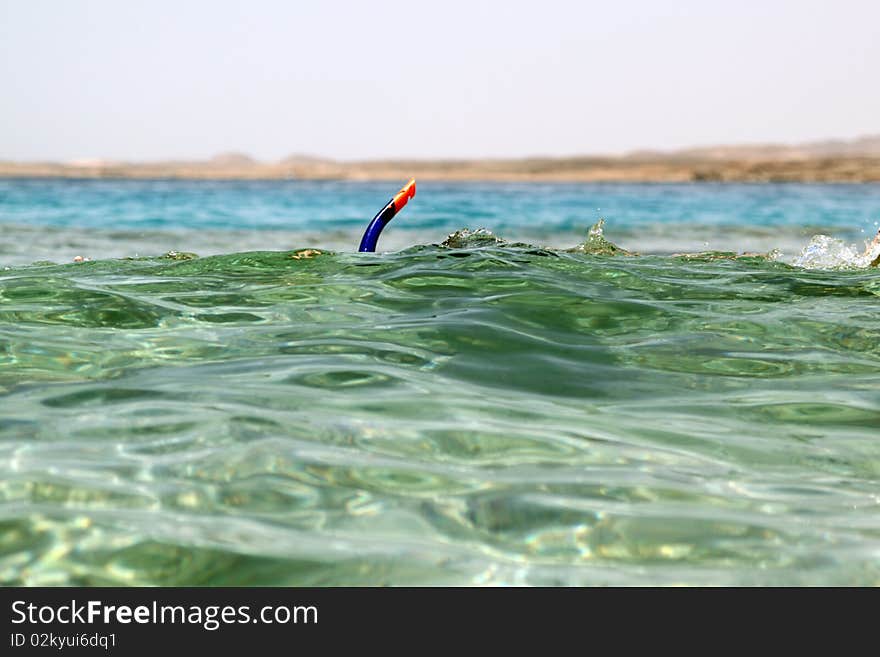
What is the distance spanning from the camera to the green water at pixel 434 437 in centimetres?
276

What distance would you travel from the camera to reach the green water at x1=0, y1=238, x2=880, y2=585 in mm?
2756

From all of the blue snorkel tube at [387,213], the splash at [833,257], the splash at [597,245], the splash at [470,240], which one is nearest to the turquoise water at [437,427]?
the blue snorkel tube at [387,213]

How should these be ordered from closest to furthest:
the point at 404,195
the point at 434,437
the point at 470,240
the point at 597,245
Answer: the point at 434,437, the point at 404,195, the point at 470,240, the point at 597,245

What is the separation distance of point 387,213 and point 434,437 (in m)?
4.38

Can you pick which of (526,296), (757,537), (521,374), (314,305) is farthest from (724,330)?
(757,537)

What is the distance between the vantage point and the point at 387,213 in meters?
7.94

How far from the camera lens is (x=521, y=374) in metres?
4.79

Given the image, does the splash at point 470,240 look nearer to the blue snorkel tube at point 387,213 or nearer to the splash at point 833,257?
the blue snorkel tube at point 387,213

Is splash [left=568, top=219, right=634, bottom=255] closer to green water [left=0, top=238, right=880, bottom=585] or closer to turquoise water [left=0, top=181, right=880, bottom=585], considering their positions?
turquoise water [left=0, top=181, right=880, bottom=585]

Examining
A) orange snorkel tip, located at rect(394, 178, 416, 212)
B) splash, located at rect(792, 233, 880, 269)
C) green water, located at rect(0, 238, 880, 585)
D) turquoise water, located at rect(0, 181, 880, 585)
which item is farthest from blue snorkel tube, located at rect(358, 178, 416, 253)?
splash, located at rect(792, 233, 880, 269)

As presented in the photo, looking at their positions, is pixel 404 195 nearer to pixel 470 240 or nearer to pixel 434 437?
pixel 470 240

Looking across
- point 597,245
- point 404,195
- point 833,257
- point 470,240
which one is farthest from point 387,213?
point 833,257

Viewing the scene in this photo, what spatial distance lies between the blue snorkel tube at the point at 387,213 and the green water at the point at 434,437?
1.04 metres
